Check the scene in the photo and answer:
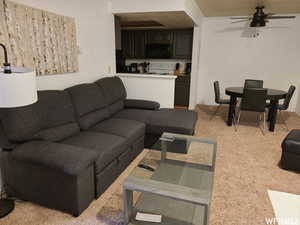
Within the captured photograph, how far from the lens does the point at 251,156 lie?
304 centimetres

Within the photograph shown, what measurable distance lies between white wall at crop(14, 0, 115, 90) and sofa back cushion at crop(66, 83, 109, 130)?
11.1 inches

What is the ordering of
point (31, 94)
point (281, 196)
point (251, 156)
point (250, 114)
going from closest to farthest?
point (31, 94) → point (281, 196) → point (251, 156) → point (250, 114)

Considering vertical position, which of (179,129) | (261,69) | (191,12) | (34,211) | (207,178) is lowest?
(34,211)

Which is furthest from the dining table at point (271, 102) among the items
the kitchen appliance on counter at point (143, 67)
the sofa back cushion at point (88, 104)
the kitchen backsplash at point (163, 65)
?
the kitchen appliance on counter at point (143, 67)

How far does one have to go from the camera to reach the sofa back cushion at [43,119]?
6.04ft

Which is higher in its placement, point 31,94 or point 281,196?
point 31,94

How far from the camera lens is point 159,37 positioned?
5945mm

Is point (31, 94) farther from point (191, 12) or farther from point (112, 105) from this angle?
point (191, 12)

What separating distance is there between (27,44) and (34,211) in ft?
5.38

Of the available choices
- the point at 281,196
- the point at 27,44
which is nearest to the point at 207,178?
the point at 281,196

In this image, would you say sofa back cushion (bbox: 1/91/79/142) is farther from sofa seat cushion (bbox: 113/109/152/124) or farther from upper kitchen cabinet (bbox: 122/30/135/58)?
upper kitchen cabinet (bbox: 122/30/135/58)

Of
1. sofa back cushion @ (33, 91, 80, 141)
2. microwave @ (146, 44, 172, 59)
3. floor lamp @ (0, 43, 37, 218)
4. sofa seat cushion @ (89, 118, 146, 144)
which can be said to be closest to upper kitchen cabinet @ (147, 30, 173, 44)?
microwave @ (146, 44, 172, 59)

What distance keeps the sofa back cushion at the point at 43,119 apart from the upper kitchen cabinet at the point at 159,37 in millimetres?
4035

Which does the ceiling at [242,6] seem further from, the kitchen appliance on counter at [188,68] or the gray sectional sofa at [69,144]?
the gray sectional sofa at [69,144]
